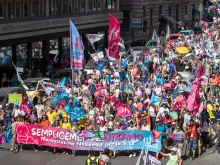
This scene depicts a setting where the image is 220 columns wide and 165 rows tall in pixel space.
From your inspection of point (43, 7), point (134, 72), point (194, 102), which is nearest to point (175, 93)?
point (194, 102)

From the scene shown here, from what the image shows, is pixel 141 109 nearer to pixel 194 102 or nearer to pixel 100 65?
pixel 194 102

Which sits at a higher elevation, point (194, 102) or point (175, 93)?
point (194, 102)

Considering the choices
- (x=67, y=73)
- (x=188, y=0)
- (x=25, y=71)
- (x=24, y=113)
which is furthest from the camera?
(x=188, y=0)

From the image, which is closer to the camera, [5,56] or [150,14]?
[5,56]

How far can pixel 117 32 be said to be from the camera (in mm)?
29609

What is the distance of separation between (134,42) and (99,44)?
596 cm

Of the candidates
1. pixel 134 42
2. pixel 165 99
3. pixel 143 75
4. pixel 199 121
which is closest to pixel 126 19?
pixel 134 42

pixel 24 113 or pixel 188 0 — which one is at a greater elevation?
pixel 188 0

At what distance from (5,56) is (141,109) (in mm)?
16234

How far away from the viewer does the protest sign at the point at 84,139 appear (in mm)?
19922

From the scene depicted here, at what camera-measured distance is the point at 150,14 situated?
61938 mm

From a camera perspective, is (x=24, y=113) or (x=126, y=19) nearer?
(x=24, y=113)

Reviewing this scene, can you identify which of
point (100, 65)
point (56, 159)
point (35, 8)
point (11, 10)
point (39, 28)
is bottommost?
point (56, 159)

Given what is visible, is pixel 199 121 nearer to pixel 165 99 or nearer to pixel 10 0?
pixel 165 99
